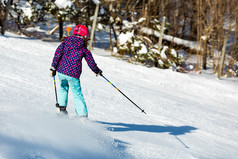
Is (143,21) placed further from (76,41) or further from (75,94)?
(75,94)

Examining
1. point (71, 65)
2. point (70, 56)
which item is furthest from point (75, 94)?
point (70, 56)

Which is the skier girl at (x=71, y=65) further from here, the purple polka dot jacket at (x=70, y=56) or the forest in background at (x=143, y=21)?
the forest in background at (x=143, y=21)

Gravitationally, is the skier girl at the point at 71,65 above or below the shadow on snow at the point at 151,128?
above

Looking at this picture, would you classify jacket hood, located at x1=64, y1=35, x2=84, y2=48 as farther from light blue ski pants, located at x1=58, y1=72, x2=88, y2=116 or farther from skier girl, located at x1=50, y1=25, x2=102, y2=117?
light blue ski pants, located at x1=58, y1=72, x2=88, y2=116

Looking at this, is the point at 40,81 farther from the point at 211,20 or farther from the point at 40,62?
the point at 211,20

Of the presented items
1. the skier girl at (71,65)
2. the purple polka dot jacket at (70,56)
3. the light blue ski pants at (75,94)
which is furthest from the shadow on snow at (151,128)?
the purple polka dot jacket at (70,56)

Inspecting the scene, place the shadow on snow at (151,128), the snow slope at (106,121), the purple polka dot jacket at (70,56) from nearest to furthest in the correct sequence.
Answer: the snow slope at (106,121), the purple polka dot jacket at (70,56), the shadow on snow at (151,128)

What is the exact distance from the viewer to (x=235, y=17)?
55.6 ft

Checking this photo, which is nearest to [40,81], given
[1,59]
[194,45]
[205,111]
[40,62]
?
[1,59]

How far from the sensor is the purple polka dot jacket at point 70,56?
4.01 meters

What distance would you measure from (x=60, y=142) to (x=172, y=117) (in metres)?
4.29

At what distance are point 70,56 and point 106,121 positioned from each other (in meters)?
1.35

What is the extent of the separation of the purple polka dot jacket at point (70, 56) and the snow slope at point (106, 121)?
2.24 ft

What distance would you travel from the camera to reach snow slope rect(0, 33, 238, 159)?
277 cm
